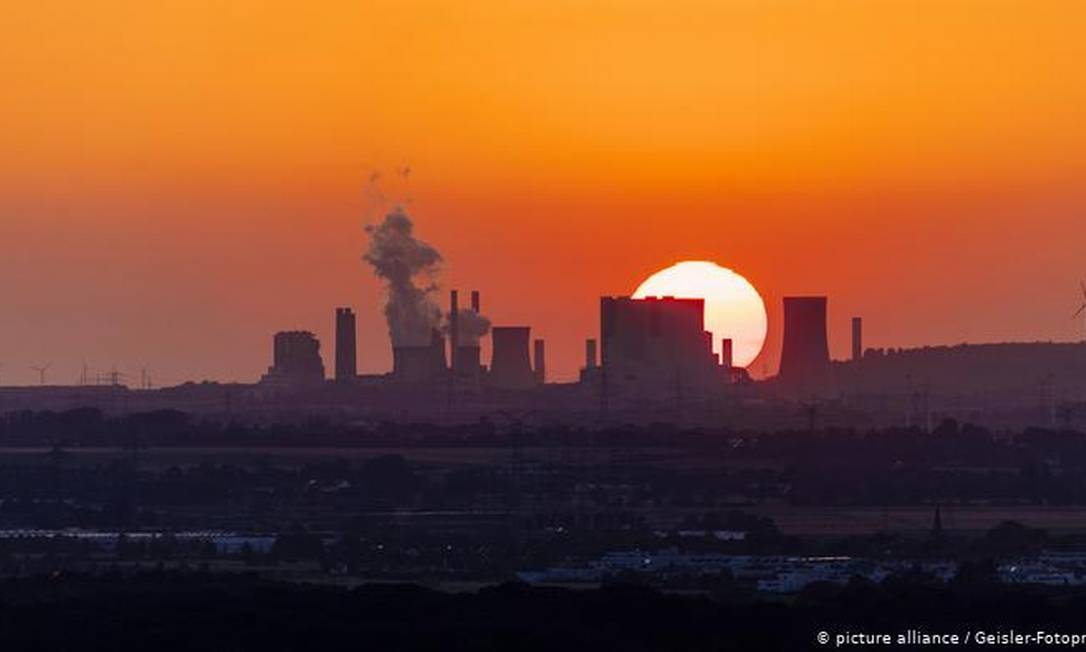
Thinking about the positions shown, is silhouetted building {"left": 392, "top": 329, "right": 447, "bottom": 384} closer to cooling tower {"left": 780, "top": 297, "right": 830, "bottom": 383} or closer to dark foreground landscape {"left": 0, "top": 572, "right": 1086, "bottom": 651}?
cooling tower {"left": 780, "top": 297, "right": 830, "bottom": 383}

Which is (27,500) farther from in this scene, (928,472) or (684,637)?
(684,637)

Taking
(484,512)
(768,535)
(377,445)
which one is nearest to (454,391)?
(377,445)

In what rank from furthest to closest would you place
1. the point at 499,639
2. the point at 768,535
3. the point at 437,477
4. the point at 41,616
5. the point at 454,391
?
the point at 454,391
the point at 437,477
the point at 768,535
the point at 41,616
the point at 499,639

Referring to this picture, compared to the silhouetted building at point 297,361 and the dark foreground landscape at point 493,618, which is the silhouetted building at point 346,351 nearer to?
the silhouetted building at point 297,361

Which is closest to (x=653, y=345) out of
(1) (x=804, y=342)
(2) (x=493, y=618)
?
(1) (x=804, y=342)

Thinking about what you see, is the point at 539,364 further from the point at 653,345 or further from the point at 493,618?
the point at 493,618

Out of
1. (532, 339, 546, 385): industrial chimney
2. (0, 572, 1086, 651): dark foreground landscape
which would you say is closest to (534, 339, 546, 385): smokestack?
(532, 339, 546, 385): industrial chimney
